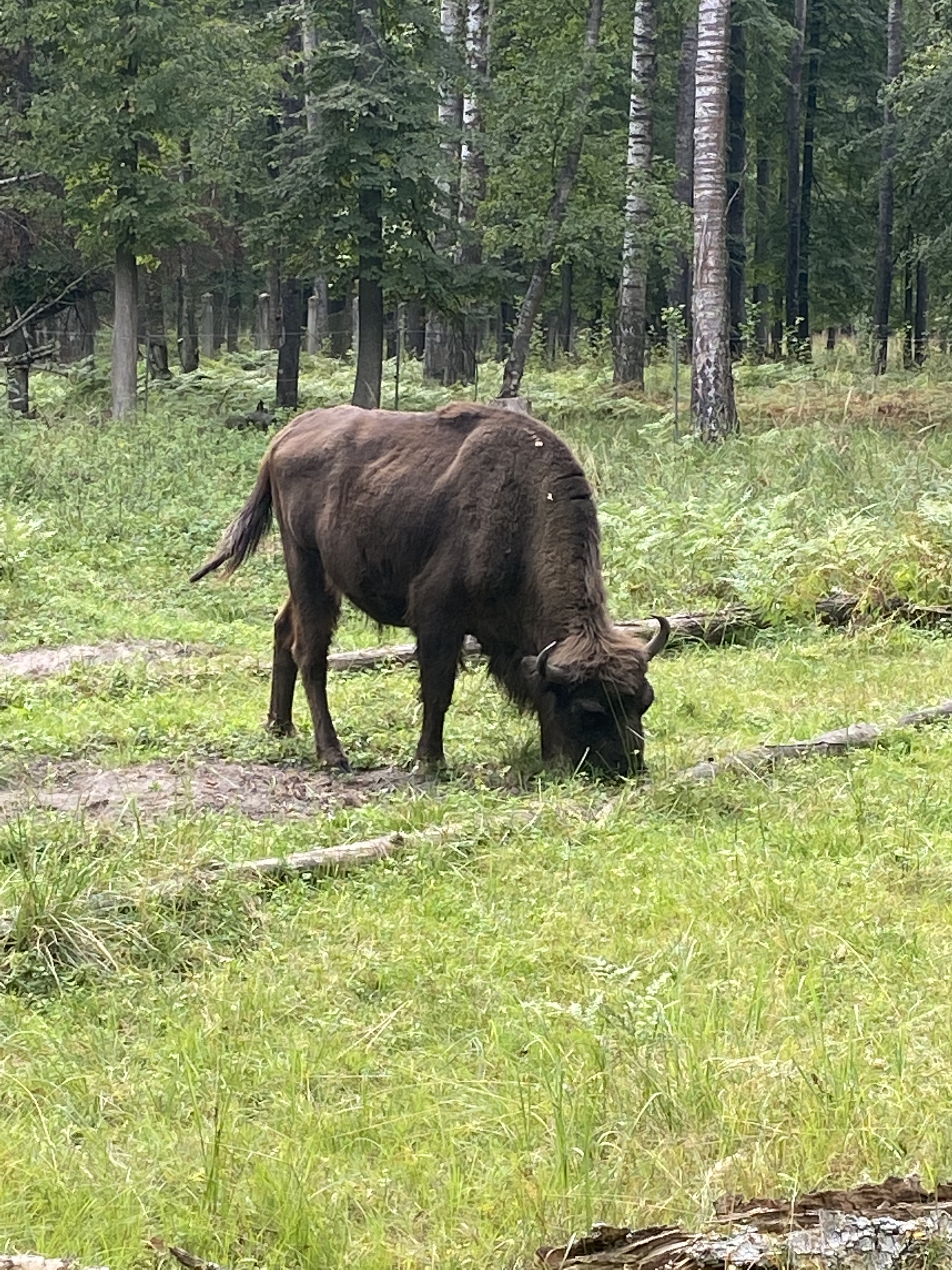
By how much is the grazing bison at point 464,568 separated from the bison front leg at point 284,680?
13 millimetres

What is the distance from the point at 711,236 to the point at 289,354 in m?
10.6

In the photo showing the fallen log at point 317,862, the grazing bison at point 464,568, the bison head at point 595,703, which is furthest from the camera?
the grazing bison at point 464,568

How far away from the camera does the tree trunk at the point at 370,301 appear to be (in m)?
22.8

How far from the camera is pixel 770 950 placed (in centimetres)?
514

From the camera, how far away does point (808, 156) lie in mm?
38250

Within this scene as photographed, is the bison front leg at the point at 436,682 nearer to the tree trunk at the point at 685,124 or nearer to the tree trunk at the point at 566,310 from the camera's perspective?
the tree trunk at the point at 685,124

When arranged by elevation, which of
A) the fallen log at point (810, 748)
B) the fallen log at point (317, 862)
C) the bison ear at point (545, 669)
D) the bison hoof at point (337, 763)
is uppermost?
the bison ear at point (545, 669)

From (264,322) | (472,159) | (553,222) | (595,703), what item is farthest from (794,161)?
(595,703)

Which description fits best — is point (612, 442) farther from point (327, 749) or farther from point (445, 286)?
point (327, 749)

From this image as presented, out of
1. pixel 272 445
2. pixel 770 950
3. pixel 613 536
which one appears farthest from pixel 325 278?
pixel 770 950

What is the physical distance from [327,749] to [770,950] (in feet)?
14.5

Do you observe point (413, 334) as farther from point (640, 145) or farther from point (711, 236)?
point (711, 236)

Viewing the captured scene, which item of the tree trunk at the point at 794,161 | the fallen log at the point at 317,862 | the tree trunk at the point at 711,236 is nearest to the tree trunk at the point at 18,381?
the tree trunk at the point at 711,236

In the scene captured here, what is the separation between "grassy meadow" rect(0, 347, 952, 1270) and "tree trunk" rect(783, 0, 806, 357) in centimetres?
2633
